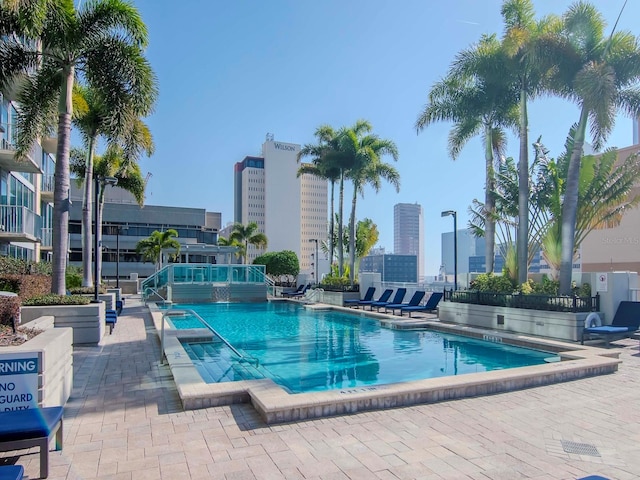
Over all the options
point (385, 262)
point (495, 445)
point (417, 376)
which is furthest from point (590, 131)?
point (385, 262)

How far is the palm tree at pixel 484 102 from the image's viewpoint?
50.2ft

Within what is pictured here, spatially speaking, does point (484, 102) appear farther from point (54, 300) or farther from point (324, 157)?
point (54, 300)

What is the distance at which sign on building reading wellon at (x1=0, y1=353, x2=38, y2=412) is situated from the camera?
13.4ft

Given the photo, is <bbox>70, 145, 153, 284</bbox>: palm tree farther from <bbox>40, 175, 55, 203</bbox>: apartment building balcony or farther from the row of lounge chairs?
the row of lounge chairs

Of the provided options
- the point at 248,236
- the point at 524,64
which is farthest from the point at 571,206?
the point at 248,236

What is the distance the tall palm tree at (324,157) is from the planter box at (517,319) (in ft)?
42.5

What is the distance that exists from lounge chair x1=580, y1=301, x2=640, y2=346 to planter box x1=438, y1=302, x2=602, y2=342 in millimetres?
238

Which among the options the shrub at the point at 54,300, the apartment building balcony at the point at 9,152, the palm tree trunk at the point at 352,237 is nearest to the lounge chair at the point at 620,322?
the shrub at the point at 54,300

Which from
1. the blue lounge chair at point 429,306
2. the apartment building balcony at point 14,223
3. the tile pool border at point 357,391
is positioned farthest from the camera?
the blue lounge chair at point 429,306

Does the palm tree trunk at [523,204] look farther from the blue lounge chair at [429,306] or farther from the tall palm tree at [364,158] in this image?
the tall palm tree at [364,158]

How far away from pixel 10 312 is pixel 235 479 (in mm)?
5940

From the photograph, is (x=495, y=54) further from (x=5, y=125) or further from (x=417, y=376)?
(x=5, y=125)

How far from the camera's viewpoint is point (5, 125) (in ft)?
56.6

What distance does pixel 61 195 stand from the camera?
10.8 m
